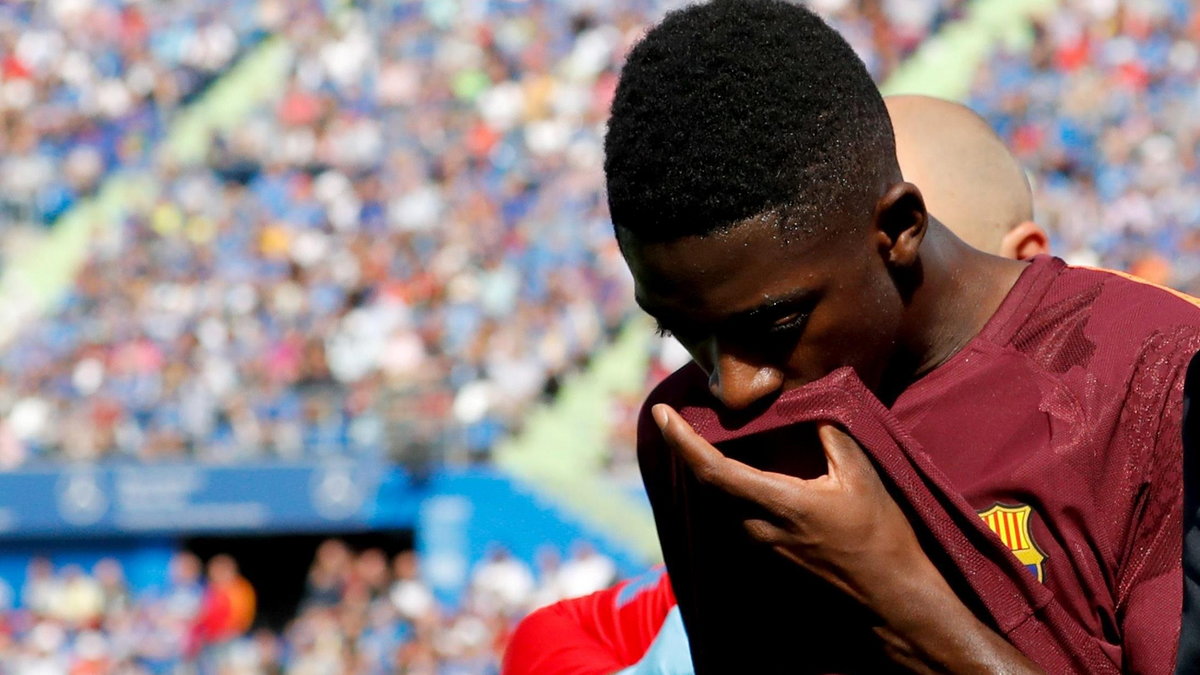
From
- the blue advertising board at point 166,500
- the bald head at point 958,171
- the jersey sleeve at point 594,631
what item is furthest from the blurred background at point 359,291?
the bald head at point 958,171

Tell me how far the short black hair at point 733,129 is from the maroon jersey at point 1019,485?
0.72 ft

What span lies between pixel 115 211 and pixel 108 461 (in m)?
4.08

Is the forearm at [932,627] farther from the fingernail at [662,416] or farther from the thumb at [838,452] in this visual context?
the fingernail at [662,416]

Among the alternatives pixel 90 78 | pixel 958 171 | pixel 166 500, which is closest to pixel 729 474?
pixel 958 171

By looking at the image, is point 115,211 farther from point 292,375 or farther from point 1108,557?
point 1108,557

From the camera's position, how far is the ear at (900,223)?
6.37 feet

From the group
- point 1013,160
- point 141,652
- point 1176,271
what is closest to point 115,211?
point 141,652

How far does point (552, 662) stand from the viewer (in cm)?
269

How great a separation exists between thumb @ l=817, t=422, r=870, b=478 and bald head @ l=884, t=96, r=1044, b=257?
4.09 feet

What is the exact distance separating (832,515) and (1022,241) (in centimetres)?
146

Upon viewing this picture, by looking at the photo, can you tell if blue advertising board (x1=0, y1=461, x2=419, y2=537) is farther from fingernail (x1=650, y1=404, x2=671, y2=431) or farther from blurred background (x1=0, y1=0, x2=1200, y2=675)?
fingernail (x1=650, y1=404, x2=671, y2=431)

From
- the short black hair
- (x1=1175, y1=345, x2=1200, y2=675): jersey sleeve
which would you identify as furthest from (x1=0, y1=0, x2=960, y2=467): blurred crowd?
(x1=1175, y1=345, x2=1200, y2=675): jersey sleeve

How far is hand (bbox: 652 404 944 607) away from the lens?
69.8 inches

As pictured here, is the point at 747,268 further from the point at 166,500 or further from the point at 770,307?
the point at 166,500
